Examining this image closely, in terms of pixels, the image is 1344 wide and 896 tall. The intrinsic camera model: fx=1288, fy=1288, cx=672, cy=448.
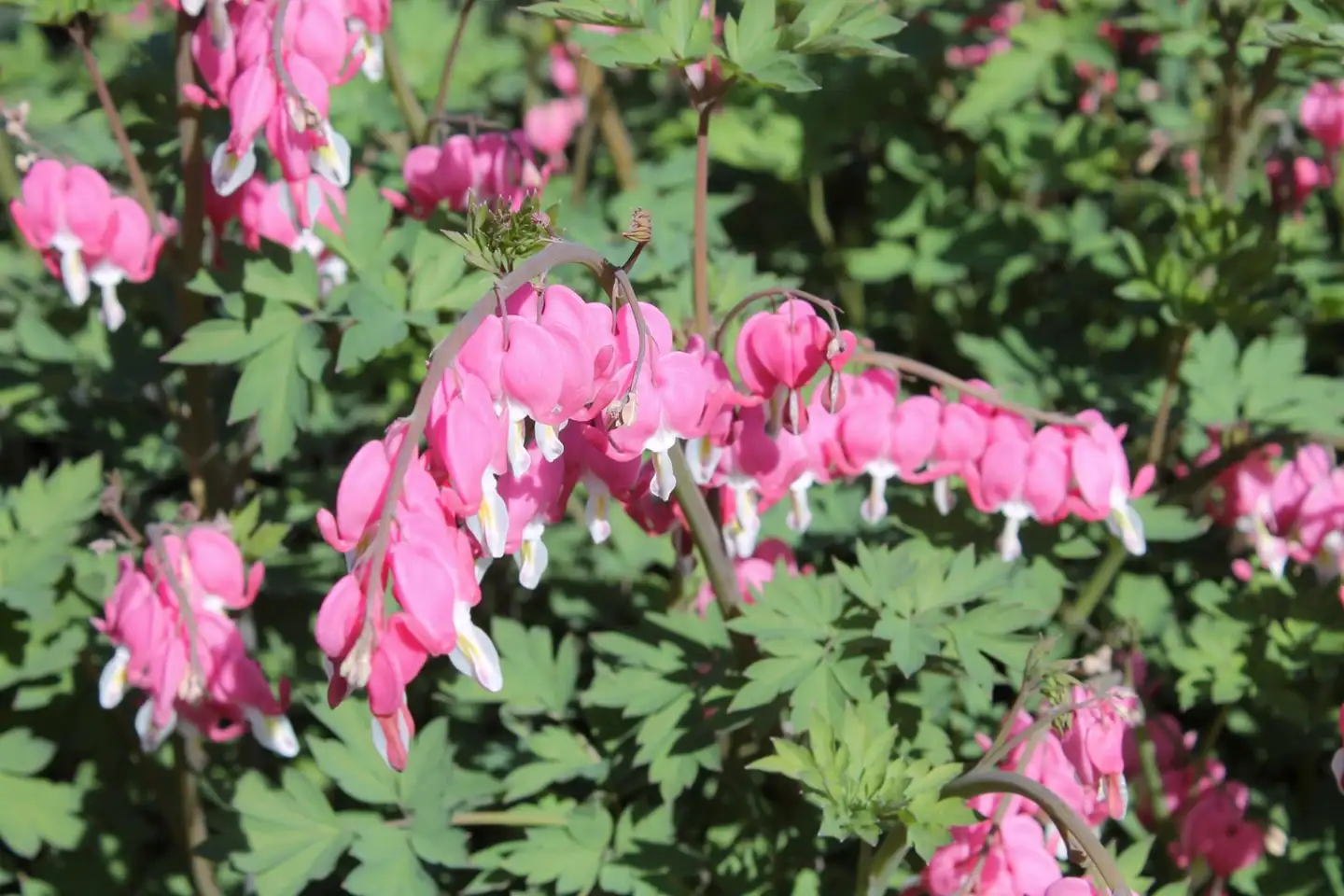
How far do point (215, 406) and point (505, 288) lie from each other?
1.80 m

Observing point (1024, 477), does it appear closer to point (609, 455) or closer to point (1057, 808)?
point (1057, 808)

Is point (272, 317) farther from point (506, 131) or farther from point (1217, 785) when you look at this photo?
point (1217, 785)

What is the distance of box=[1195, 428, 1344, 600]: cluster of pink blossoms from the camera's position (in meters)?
2.45

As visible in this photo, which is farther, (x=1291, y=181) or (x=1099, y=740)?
(x=1291, y=181)

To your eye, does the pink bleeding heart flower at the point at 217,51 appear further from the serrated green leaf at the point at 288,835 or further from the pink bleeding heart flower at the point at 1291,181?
the pink bleeding heart flower at the point at 1291,181

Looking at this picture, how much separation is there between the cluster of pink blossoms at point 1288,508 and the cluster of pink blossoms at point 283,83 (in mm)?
1868

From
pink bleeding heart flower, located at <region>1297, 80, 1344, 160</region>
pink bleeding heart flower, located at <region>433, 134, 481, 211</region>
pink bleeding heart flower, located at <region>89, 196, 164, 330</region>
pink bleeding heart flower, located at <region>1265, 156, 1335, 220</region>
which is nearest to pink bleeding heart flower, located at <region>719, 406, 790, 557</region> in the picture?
pink bleeding heart flower, located at <region>433, 134, 481, 211</region>

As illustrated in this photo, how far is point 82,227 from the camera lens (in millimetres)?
2334

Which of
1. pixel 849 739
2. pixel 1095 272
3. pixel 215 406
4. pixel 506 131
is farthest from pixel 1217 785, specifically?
pixel 215 406

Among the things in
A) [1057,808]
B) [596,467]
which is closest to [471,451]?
[596,467]

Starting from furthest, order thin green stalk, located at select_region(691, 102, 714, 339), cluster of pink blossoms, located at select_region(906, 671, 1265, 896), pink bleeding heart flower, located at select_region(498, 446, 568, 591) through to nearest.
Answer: thin green stalk, located at select_region(691, 102, 714, 339) → cluster of pink blossoms, located at select_region(906, 671, 1265, 896) → pink bleeding heart flower, located at select_region(498, 446, 568, 591)

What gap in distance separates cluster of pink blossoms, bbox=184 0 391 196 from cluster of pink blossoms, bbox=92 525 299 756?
2.05 feet

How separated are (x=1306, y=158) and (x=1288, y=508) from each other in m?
1.30

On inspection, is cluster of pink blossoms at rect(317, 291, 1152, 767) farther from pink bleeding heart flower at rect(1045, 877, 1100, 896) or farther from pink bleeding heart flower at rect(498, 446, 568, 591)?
pink bleeding heart flower at rect(1045, 877, 1100, 896)
